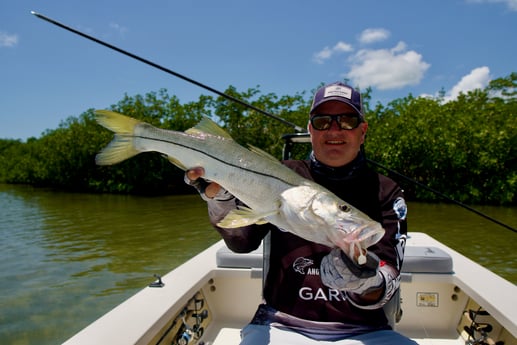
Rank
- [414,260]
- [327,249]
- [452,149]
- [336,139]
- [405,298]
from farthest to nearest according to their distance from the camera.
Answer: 1. [452,149]
2. [405,298]
3. [414,260]
4. [336,139]
5. [327,249]

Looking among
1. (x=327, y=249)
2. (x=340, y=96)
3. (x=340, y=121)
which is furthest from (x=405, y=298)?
(x=340, y=96)

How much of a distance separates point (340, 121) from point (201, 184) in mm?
1076

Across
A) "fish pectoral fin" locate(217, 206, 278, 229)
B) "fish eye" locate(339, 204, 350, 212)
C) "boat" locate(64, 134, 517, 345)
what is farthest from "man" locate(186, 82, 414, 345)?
"boat" locate(64, 134, 517, 345)

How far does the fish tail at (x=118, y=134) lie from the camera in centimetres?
234

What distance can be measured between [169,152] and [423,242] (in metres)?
4.01

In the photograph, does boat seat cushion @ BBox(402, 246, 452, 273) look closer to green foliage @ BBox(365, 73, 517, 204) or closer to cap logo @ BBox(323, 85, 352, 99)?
cap logo @ BBox(323, 85, 352, 99)

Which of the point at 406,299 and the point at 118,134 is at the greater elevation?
the point at 118,134

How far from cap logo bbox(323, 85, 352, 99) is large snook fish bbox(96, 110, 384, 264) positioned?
0.78m

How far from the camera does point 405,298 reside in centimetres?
424

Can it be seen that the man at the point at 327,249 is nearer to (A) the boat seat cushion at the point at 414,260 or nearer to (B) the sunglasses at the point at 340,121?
(B) the sunglasses at the point at 340,121

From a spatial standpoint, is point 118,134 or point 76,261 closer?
point 118,134

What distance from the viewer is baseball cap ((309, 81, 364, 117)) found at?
274 centimetres

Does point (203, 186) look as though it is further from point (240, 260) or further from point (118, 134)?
point (240, 260)

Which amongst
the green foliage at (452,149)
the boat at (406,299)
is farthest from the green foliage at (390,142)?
the boat at (406,299)
